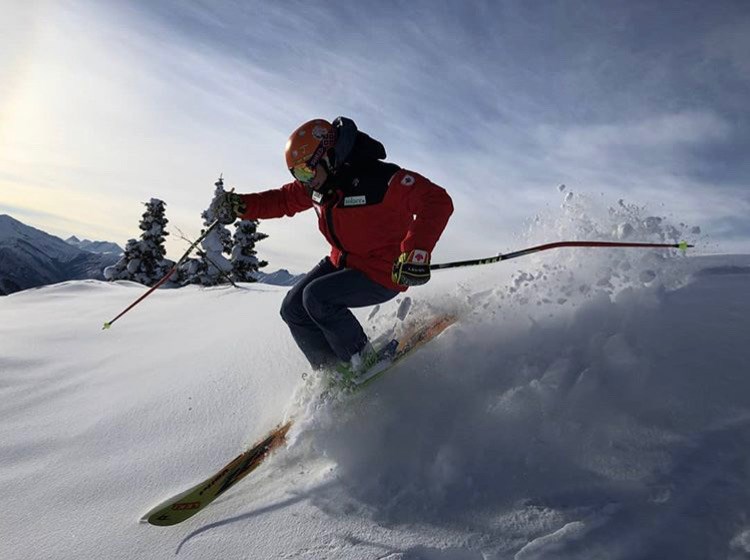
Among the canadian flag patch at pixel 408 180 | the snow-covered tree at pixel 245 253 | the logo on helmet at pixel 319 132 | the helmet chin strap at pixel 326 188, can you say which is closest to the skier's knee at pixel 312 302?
the helmet chin strap at pixel 326 188

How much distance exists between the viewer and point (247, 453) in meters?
3.34

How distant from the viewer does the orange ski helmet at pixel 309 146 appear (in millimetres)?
3902

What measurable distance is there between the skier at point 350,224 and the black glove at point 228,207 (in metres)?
0.96

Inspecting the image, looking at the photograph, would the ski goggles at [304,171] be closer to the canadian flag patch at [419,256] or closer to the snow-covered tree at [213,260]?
the canadian flag patch at [419,256]

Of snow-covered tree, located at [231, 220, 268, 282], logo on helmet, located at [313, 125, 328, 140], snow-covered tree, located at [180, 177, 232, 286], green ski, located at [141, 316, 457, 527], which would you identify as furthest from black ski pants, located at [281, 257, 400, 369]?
snow-covered tree, located at [231, 220, 268, 282]

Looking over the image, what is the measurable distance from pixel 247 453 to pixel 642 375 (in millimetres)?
2578

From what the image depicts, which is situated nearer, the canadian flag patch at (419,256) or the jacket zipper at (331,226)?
the canadian flag patch at (419,256)

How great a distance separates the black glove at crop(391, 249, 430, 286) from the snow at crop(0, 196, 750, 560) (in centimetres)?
62

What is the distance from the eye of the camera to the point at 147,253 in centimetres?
3453

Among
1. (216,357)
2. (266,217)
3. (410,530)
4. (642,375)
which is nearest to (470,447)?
(410,530)

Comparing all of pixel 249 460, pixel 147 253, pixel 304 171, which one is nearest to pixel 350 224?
pixel 304 171

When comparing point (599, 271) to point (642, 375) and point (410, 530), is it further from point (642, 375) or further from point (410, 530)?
point (410, 530)

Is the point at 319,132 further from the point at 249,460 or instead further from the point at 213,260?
the point at 213,260

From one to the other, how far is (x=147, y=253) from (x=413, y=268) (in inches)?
1385
